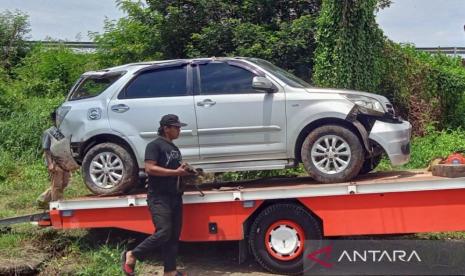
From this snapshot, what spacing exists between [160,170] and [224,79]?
1.61 meters

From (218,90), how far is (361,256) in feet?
8.56

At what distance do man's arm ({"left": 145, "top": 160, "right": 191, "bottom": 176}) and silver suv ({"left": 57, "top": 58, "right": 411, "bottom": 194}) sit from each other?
89 centimetres

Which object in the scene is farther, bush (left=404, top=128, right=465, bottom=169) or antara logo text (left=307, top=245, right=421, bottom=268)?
bush (left=404, top=128, right=465, bottom=169)

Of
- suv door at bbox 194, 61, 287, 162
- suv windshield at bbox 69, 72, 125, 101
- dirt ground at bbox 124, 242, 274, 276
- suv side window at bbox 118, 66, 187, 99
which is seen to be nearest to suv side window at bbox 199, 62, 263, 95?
suv door at bbox 194, 61, 287, 162

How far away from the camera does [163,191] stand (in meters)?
6.37

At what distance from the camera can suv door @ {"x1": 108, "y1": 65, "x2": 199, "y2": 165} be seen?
7.18 meters

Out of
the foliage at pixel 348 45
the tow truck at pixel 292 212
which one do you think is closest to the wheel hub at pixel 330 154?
the tow truck at pixel 292 212

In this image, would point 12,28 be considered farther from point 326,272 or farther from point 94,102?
point 326,272

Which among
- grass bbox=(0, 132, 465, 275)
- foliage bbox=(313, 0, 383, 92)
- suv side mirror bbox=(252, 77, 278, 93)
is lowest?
grass bbox=(0, 132, 465, 275)

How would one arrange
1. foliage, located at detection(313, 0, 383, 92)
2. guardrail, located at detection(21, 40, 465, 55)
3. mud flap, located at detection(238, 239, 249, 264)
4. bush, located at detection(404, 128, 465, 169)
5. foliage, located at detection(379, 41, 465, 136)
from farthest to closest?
guardrail, located at detection(21, 40, 465, 55) < foliage, located at detection(379, 41, 465, 136) < foliage, located at detection(313, 0, 383, 92) < bush, located at detection(404, 128, 465, 169) < mud flap, located at detection(238, 239, 249, 264)

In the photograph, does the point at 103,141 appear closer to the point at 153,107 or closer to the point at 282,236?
the point at 153,107

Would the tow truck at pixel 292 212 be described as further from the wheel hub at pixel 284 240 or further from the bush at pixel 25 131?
the bush at pixel 25 131

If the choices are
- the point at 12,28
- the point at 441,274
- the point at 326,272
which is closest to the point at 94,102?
the point at 326,272

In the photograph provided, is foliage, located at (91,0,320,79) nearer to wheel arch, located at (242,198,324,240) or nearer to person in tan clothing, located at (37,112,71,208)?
person in tan clothing, located at (37,112,71,208)
